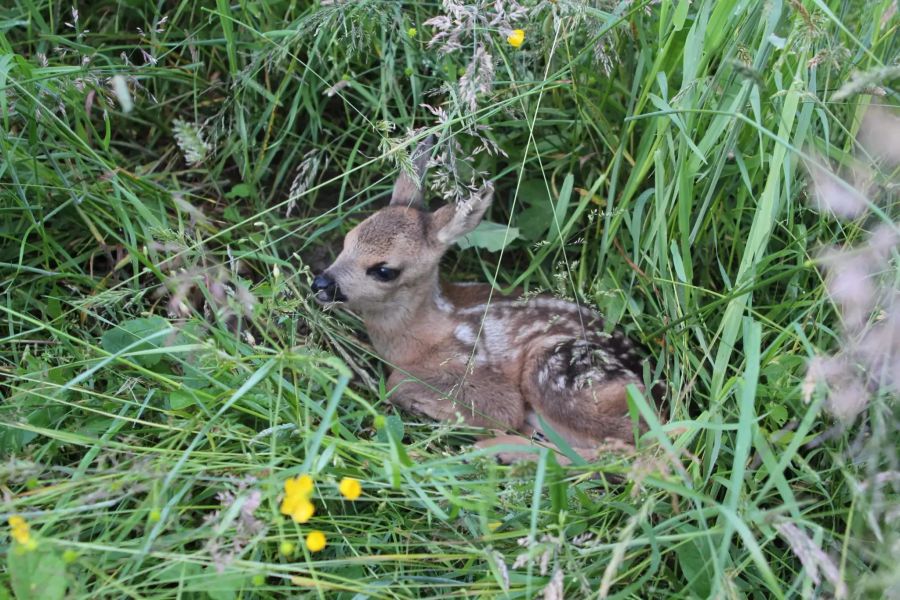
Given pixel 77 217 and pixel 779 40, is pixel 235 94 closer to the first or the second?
pixel 77 217

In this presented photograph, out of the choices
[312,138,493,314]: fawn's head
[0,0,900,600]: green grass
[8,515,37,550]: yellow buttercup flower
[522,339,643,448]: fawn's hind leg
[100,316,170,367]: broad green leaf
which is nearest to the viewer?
[8,515,37,550]: yellow buttercup flower

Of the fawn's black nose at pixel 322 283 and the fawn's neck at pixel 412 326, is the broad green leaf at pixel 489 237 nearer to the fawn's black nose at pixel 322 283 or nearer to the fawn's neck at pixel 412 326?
the fawn's neck at pixel 412 326

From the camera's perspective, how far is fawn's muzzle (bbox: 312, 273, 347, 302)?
3564 mm

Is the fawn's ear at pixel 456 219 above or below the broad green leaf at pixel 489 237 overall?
above

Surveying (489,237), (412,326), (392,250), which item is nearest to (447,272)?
(412,326)

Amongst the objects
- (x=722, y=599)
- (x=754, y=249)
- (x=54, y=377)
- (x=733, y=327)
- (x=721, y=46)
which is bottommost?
(x=54, y=377)

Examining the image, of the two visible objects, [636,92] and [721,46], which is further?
[636,92]

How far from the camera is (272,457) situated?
7.60ft

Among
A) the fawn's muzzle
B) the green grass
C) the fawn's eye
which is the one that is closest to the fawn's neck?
the green grass

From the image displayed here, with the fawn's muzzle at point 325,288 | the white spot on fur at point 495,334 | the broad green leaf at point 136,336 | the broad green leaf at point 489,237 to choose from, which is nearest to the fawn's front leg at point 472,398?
the white spot on fur at point 495,334

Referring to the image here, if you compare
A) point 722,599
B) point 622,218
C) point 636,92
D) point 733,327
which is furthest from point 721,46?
point 722,599

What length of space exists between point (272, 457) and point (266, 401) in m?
0.52

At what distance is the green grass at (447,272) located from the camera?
2316 mm

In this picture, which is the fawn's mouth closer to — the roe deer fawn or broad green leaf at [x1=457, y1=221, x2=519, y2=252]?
the roe deer fawn
